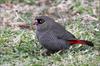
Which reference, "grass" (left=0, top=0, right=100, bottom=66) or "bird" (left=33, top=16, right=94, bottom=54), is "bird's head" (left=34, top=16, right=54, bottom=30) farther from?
"grass" (left=0, top=0, right=100, bottom=66)

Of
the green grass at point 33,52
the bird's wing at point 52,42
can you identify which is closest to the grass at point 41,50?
the green grass at point 33,52

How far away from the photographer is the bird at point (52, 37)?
25.3 feet

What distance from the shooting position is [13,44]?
8.09 meters

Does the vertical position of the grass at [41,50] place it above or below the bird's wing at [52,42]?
below

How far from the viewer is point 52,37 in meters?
7.75

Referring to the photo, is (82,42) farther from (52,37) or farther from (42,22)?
(42,22)

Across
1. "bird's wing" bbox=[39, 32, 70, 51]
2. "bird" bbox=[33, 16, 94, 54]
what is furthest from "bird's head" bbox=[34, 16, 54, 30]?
"bird's wing" bbox=[39, 32, 70, 51]

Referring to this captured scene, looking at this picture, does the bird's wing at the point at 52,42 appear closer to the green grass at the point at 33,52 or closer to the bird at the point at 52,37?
the bird at the point at 52,37

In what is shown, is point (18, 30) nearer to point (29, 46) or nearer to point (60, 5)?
point (29, 46)

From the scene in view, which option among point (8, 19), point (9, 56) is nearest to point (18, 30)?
point (8, 19)

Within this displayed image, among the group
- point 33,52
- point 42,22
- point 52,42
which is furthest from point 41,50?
point 42,22

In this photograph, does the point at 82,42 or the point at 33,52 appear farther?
the point at 33,52

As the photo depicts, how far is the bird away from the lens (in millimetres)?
7715

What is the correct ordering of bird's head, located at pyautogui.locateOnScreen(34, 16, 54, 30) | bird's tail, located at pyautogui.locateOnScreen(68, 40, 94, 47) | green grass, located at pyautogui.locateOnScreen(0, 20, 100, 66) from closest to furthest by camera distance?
green grass, located at pyautogui.locateOnScreen(0, 20, 100, 66)
bird's tail, located at pyautogui.locateOnScreen(68, 40, 94, 47)
bird's head, located at pyautogui.locateOnScreen(34, 16, 54, 30)
